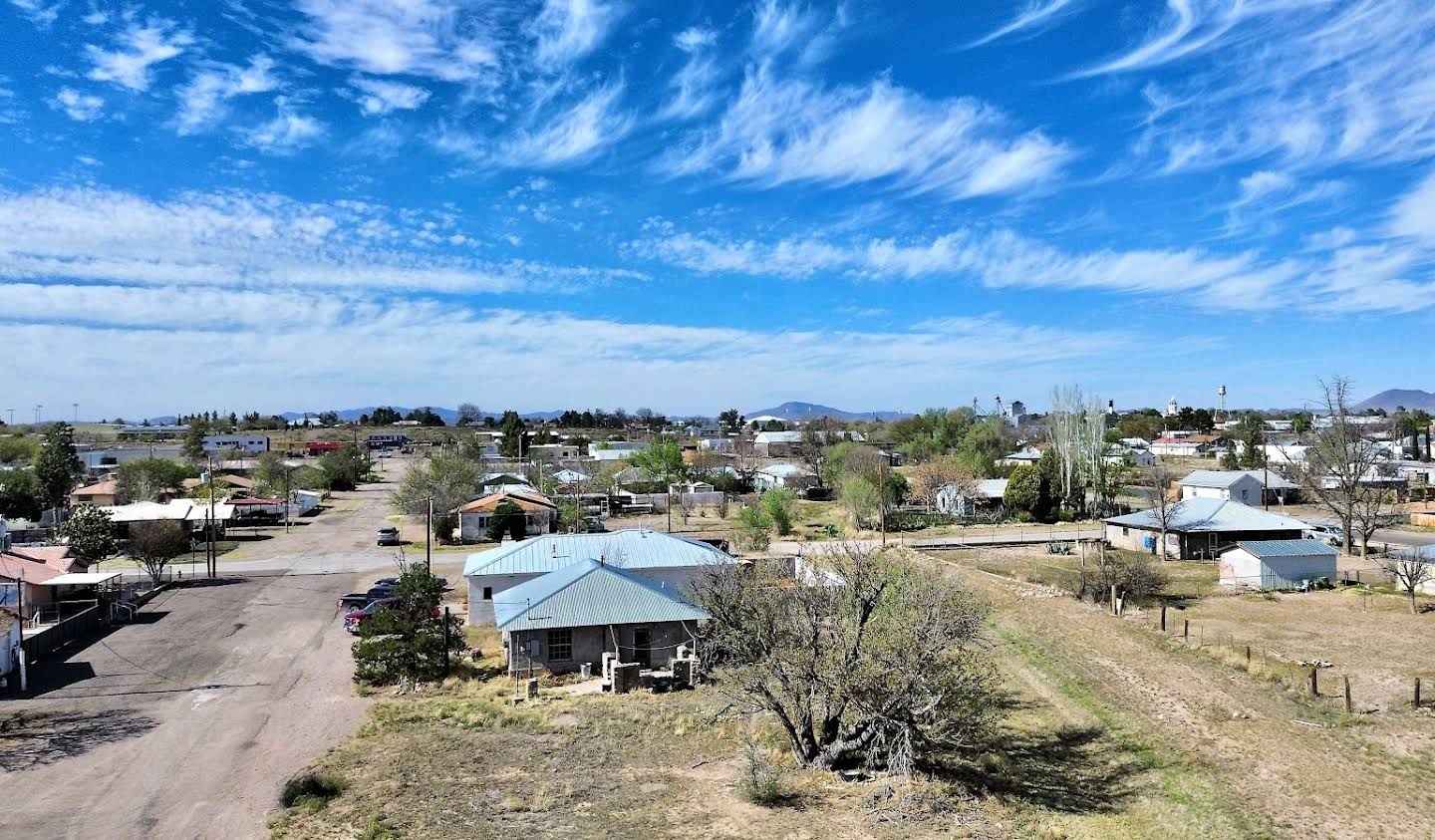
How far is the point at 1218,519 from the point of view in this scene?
152 feet

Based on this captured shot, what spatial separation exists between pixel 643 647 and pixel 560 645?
8.11ft

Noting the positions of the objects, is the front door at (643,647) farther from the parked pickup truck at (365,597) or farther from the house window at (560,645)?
the parked pickup truck at (365,597)

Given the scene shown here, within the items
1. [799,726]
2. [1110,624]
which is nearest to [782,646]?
[799,726]

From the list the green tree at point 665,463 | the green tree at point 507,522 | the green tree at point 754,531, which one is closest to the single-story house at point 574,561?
the green tree at point 754,531

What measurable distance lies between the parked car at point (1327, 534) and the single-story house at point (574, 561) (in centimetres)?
3320

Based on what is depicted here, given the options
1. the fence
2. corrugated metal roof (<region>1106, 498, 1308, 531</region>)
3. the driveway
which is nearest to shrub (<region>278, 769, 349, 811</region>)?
the driveway

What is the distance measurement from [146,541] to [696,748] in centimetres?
3195

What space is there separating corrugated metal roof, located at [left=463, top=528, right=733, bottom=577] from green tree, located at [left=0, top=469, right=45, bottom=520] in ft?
146

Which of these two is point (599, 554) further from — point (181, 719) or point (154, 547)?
point (154, 547)

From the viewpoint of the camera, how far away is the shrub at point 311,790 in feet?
52.9

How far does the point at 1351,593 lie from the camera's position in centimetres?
3622

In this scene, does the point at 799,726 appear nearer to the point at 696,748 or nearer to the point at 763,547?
the point at 696,748

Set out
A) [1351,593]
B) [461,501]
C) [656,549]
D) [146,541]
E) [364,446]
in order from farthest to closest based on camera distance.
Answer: [364,446] < [461,501] < [146,541] < [1351,593] < [656,549]

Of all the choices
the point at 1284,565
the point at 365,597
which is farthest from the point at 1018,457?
the point at 365,597
